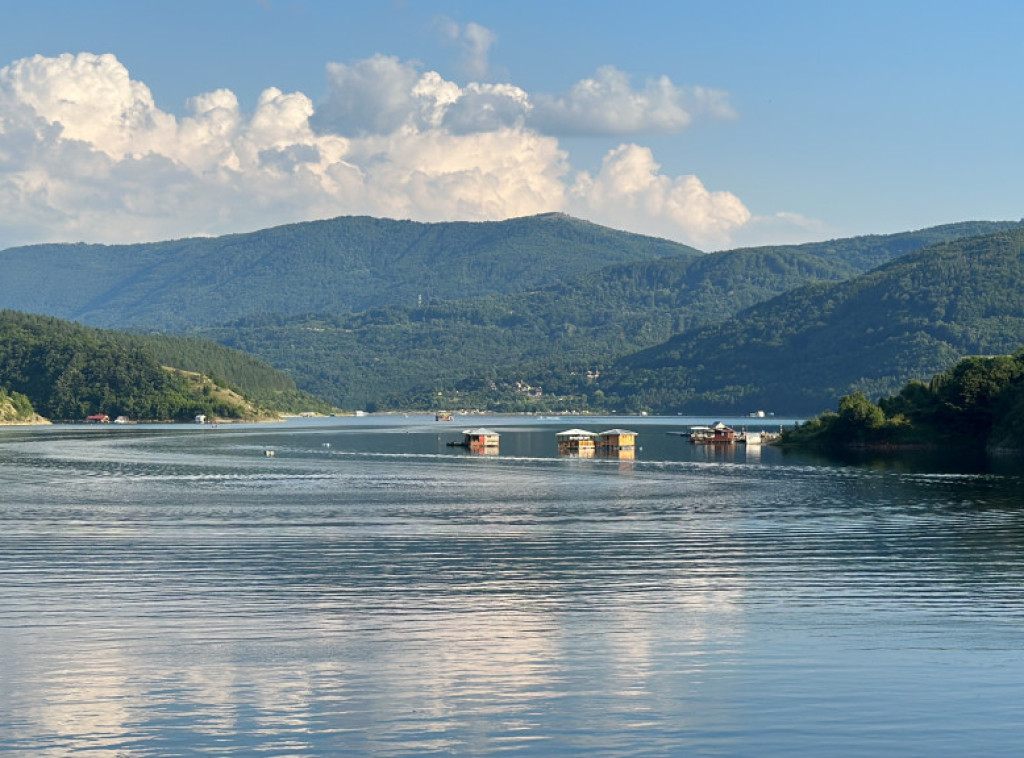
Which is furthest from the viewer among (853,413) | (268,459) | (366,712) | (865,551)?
(853,413)

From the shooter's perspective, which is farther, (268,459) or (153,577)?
(268,459)

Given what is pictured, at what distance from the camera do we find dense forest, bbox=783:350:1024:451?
168 m

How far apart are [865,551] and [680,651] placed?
27.8 m

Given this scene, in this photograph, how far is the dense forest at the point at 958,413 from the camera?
168375mm

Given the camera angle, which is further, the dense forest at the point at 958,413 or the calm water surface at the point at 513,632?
the dense forest at the point at 958,413

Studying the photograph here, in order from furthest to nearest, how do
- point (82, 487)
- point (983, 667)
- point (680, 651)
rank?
point (82, 487) < point (680, 651) < point (983, 667)

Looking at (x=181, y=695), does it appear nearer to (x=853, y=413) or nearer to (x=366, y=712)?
(x=366, y=712)

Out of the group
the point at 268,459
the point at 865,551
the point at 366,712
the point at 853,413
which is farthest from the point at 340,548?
the point at 853,413

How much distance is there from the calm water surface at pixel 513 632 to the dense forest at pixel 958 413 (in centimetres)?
8636

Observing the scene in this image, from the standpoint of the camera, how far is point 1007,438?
538 ft

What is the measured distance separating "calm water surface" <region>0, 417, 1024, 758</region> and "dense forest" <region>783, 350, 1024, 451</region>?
283 ft

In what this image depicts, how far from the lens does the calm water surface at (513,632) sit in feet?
97.1

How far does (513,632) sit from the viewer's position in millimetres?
40844

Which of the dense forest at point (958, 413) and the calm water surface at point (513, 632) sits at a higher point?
the dense forest at point (958, 413)
